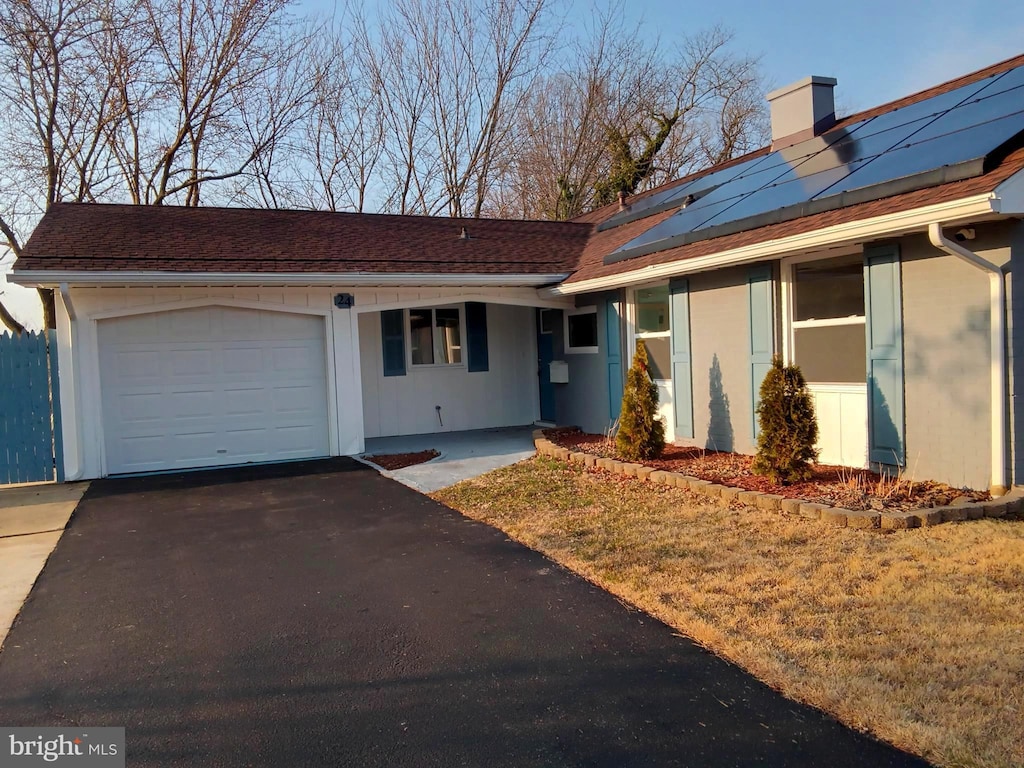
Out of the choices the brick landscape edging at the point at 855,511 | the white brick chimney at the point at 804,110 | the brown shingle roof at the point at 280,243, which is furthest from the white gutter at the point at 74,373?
the white brick chimney at the point at 804,110

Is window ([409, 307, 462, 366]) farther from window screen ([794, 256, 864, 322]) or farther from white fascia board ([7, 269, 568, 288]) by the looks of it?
window screen ([794, 256, 864, 322])

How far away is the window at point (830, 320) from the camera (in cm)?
785

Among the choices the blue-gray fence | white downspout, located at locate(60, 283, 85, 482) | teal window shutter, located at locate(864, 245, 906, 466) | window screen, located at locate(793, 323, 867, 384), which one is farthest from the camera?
white downspout, located at locate(60, 283, 85, 482)

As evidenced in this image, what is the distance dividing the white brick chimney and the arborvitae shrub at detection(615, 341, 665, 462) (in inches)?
203

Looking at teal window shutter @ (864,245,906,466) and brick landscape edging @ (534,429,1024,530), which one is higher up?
teal window shutter @ (864,245,906,466)

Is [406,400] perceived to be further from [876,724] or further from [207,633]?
[876,724]

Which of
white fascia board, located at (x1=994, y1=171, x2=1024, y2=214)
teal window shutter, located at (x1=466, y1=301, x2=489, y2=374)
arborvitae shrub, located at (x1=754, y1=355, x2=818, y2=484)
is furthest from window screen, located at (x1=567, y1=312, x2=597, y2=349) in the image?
white fascia board, located at (x1=994, y1=171, x2=1024, y2=214)

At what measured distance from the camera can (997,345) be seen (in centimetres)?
627

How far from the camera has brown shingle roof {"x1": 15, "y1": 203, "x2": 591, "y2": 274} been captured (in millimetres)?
9945

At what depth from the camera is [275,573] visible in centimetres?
579

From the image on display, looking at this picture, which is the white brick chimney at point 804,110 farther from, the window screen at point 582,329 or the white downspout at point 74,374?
the white downspout at point 74,374

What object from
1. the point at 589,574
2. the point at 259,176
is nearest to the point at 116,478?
the point at 589,574

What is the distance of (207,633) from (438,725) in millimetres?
1953

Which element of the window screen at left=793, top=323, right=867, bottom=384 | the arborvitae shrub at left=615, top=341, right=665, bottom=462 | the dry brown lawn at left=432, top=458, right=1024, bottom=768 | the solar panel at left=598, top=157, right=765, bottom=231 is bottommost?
the dry brown lawn at left=432, top=458, right=1024, bottom=768
